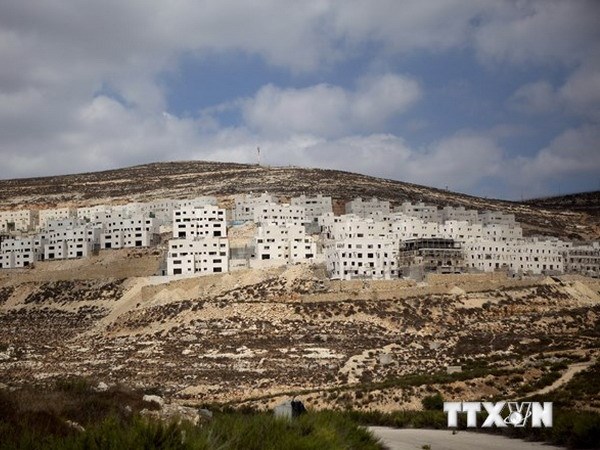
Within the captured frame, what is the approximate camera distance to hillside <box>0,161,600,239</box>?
391 feet

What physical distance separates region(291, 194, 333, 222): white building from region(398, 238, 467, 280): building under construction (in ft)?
61.9

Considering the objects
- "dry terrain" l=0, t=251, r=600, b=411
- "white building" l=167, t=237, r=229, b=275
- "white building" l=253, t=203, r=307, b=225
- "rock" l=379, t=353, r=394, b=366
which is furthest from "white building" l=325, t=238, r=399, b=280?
"rock" l=379, t=353, r=394, b=366

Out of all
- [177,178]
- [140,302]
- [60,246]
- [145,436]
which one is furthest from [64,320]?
[177,178]

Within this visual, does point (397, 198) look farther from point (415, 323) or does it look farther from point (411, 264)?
point (415, 323)

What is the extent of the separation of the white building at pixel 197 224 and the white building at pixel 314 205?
1342cm

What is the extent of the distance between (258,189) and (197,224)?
36277 mm

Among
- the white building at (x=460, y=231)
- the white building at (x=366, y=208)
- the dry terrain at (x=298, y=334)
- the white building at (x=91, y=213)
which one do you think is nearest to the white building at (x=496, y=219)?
the white building at (x=366, y=208)

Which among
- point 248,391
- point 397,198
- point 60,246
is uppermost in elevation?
point 397,198

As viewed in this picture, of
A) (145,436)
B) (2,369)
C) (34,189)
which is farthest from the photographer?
(34,189)

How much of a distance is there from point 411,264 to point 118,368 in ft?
117

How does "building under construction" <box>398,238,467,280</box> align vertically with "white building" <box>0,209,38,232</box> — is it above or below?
below

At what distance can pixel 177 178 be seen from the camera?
138 m

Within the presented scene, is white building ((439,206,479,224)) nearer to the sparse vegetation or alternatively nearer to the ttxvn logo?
the ttxvn logo

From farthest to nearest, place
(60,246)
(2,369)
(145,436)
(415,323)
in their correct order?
(60,246)
(415,323)
(2,369)
(145,436)
